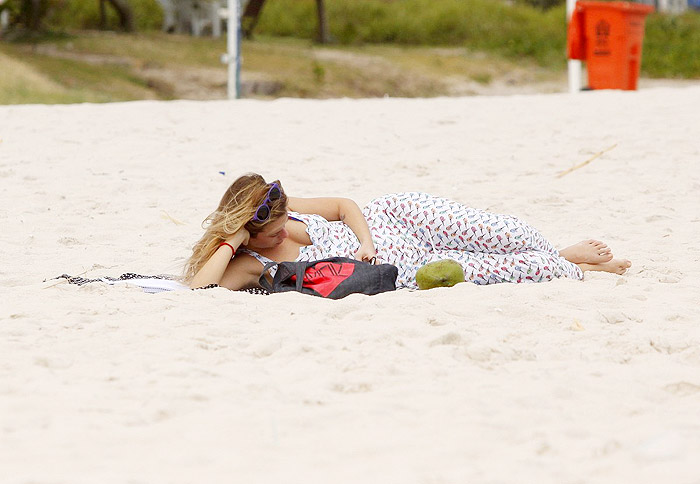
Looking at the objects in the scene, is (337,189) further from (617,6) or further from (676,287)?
(617,6)

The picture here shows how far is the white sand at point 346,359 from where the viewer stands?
89.3 inches

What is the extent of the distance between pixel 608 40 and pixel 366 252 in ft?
24.0

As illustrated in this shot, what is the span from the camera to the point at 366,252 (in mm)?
4125

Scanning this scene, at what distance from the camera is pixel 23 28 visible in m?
14.3

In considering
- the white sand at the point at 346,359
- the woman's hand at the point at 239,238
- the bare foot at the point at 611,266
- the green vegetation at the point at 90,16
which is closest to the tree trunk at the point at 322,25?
the green vegetation at the point at 90,16

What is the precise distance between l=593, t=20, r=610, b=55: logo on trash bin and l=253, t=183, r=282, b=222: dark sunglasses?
749 cm

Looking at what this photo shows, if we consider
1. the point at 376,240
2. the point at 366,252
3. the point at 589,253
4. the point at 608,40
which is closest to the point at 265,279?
the point at 366,252

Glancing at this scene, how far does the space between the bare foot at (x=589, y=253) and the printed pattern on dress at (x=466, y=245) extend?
0.08m

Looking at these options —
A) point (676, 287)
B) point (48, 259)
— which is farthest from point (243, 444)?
point (48, 259)

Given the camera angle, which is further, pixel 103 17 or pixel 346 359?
pixel 103 17

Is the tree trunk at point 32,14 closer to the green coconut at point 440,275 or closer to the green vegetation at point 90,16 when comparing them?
the green vegetation at point 90,16

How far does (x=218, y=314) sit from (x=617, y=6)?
8.01 m

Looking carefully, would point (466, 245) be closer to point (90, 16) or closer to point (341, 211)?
point (341, 211)

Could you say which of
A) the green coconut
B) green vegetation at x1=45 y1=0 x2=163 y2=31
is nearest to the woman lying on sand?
the green coconut
